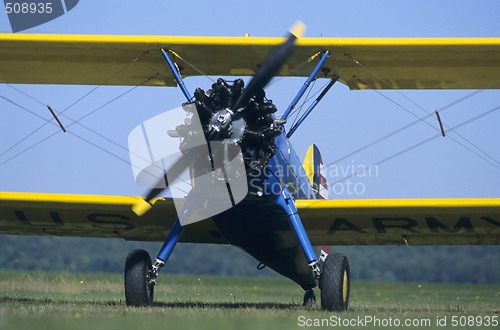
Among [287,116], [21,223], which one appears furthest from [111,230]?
[287,116]

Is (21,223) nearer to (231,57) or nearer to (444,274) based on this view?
(231,57)

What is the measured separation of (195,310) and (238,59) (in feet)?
11.5

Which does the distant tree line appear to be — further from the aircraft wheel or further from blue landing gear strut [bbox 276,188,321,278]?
blue landing gear strut [bbox 276,188,321,278]

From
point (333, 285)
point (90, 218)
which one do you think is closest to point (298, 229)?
point (333, 285)

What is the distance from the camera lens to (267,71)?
398 inches

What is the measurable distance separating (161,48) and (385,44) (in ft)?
8.26

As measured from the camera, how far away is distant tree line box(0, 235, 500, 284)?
20.1m

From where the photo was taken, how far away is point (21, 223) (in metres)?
12.9

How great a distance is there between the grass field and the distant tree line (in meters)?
0.91

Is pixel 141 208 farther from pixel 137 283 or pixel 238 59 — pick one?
pixel 238 59

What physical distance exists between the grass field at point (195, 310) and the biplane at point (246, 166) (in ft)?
2.59

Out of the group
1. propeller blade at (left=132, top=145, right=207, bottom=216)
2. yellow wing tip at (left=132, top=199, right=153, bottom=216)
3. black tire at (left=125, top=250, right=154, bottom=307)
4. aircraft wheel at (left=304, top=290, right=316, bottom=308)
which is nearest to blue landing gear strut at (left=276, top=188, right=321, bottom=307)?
propeller blade at (left=132, top=145, right=207, bottom=216)

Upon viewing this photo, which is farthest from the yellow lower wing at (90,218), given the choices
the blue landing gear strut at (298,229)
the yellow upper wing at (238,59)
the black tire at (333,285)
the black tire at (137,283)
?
the black tire at (333,285)

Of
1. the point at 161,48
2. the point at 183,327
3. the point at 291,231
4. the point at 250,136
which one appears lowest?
the point at 183,327
